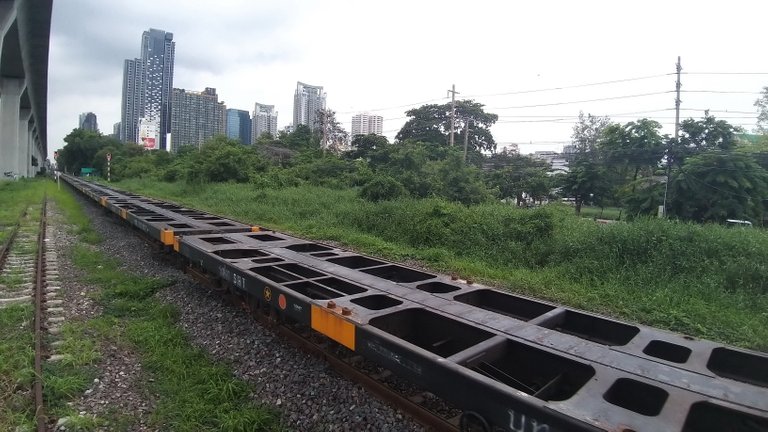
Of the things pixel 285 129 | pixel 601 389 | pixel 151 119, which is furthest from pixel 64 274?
pixel 151 119

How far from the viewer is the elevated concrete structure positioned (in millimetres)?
25281

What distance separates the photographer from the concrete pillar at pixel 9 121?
133ft

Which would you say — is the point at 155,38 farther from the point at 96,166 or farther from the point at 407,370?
the point at 407,370

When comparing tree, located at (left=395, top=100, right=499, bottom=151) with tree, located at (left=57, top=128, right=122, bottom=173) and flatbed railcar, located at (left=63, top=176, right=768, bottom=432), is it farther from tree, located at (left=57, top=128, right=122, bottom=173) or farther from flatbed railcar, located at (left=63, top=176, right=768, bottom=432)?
tree, located at (left=57, top=128, right=122, bottom=173)

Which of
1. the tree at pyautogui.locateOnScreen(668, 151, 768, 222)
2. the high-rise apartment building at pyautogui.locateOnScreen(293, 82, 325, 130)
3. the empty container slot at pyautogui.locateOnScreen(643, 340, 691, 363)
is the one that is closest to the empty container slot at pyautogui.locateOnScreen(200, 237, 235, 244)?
the empty container slot at pyautogui.locateOnScreen(643, 340, 691, 363)

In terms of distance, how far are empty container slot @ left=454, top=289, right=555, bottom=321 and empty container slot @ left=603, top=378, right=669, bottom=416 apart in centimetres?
119

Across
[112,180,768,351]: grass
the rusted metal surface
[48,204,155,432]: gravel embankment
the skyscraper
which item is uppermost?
the skyscraper

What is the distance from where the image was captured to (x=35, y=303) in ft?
18.5

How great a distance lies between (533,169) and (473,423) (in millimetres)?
30278

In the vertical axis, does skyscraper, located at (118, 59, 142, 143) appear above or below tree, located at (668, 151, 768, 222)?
above

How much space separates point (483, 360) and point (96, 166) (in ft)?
301

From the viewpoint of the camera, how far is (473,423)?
2.28 meters

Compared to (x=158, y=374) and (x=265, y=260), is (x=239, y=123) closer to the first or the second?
(x=265, y=260)

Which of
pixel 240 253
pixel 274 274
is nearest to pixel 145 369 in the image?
pixel 274 274
